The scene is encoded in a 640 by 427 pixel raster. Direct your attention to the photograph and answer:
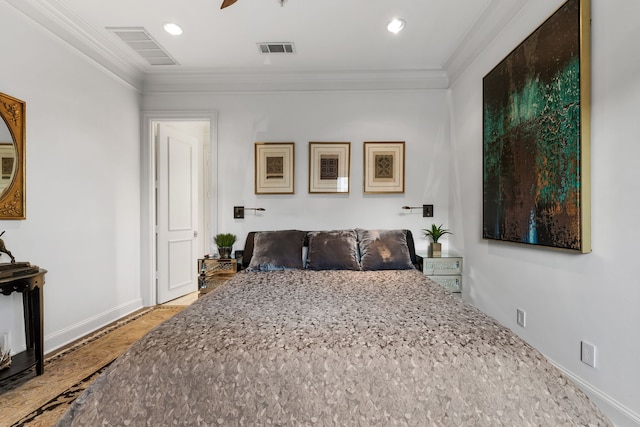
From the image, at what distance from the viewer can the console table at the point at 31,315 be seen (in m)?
2.05

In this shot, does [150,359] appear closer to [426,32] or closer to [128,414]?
[128,414]

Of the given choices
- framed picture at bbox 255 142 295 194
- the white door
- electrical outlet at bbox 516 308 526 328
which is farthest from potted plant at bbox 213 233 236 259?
electrical outlet at bbox 516 308 526 328

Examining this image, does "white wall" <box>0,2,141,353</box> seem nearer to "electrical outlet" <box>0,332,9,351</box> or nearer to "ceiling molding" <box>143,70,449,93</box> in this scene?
"electrical outlet" <box>0,332,9,351</box>

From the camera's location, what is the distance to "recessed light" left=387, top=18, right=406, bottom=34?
262cm

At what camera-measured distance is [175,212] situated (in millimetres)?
4039

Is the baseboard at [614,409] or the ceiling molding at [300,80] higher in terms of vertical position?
the ceiling molding at [300,80]

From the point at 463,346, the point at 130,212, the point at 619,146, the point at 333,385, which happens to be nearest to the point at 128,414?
the point at 333,385

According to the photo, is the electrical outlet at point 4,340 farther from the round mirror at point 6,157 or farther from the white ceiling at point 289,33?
the white ceiling at point 289,33

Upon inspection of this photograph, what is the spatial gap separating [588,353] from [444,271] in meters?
1.45

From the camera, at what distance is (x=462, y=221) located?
331 centimetres

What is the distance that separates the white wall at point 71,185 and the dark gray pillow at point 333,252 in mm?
2064

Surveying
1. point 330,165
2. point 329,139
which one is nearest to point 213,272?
point 330,165

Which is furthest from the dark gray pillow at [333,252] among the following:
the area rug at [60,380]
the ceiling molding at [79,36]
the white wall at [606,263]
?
the ceiling molding at [79,36]

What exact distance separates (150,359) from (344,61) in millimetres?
3178
